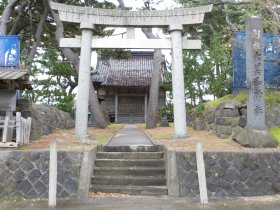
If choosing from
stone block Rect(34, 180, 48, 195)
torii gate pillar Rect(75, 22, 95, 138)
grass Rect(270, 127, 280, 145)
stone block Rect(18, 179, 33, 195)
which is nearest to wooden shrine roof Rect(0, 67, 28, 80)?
torii gate pillar Rect(75, 22, 95, 138)

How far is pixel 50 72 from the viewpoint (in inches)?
1229

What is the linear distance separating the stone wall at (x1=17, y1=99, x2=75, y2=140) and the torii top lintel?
3.27m

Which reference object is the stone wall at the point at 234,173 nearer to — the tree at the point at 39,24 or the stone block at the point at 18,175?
the stone block at the point at 18,175

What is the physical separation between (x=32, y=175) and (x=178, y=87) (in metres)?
5.85

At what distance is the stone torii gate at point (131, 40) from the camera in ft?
38.1

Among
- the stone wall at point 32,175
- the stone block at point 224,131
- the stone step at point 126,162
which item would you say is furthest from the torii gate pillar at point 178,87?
the stone wall at point 32,175

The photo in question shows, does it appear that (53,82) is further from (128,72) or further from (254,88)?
(254,88)

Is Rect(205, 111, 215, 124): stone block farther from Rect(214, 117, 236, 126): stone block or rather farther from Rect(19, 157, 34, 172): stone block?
Rect(19, 157, 34, 172): stone block

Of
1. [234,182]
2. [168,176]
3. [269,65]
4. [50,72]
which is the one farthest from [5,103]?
[50,72]

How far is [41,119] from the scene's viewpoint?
13.3 m

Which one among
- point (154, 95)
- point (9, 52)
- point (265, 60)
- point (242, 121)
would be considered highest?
point (265, 60)

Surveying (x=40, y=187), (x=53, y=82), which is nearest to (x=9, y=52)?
(x=40, y=187)

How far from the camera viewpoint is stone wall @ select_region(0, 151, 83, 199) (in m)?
7.65

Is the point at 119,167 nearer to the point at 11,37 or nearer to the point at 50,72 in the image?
the point at 11,37
